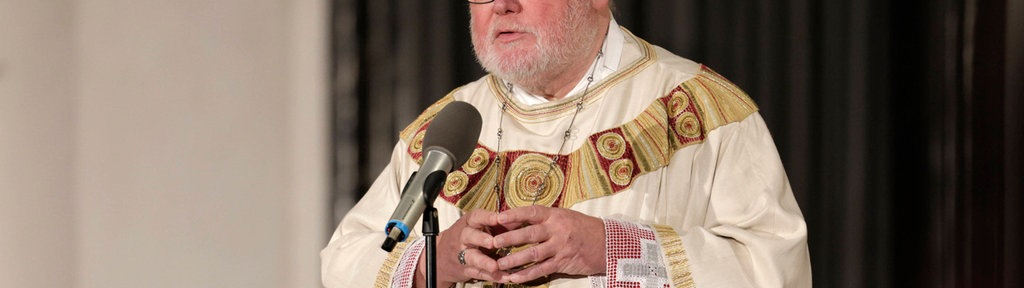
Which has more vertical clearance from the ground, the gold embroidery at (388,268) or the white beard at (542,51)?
the white beard at (542,51)

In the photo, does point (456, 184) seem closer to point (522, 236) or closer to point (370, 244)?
point (370, 244)

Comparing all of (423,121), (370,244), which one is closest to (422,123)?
(423,121)

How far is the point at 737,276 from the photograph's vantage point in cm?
226

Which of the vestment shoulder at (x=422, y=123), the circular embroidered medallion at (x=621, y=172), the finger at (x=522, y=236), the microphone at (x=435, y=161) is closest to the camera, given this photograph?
the microphone at (x=435, y=161)

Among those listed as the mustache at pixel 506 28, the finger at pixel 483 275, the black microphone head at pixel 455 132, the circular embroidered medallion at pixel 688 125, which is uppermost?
the mustache at pixel 506 28

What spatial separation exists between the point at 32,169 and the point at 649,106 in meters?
2.14

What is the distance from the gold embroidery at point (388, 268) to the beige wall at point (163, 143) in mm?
1580

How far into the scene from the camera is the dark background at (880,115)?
3.42 metres

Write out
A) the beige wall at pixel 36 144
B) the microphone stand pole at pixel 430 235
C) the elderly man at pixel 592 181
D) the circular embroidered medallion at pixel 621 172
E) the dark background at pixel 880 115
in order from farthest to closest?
the beige wall at pixel 36 144, the dark background at pixel 880 115, the circular embroidered medallion at pixel 621 172, the elderly man at pixel 592 181, the microphone stand pole at pixel 430 235

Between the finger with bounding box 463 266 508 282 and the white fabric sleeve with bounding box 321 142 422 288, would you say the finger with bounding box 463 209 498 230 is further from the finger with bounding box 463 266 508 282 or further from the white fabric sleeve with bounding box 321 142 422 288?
the white fabric sleeve with bounding box 321 142 422 288

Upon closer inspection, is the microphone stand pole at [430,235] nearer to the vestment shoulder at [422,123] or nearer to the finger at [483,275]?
the finger at [483,275]

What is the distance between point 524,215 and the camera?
2127 mm

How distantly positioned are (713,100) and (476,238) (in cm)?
65

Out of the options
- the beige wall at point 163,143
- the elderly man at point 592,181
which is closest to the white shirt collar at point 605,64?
the elderly man at point 592,181
